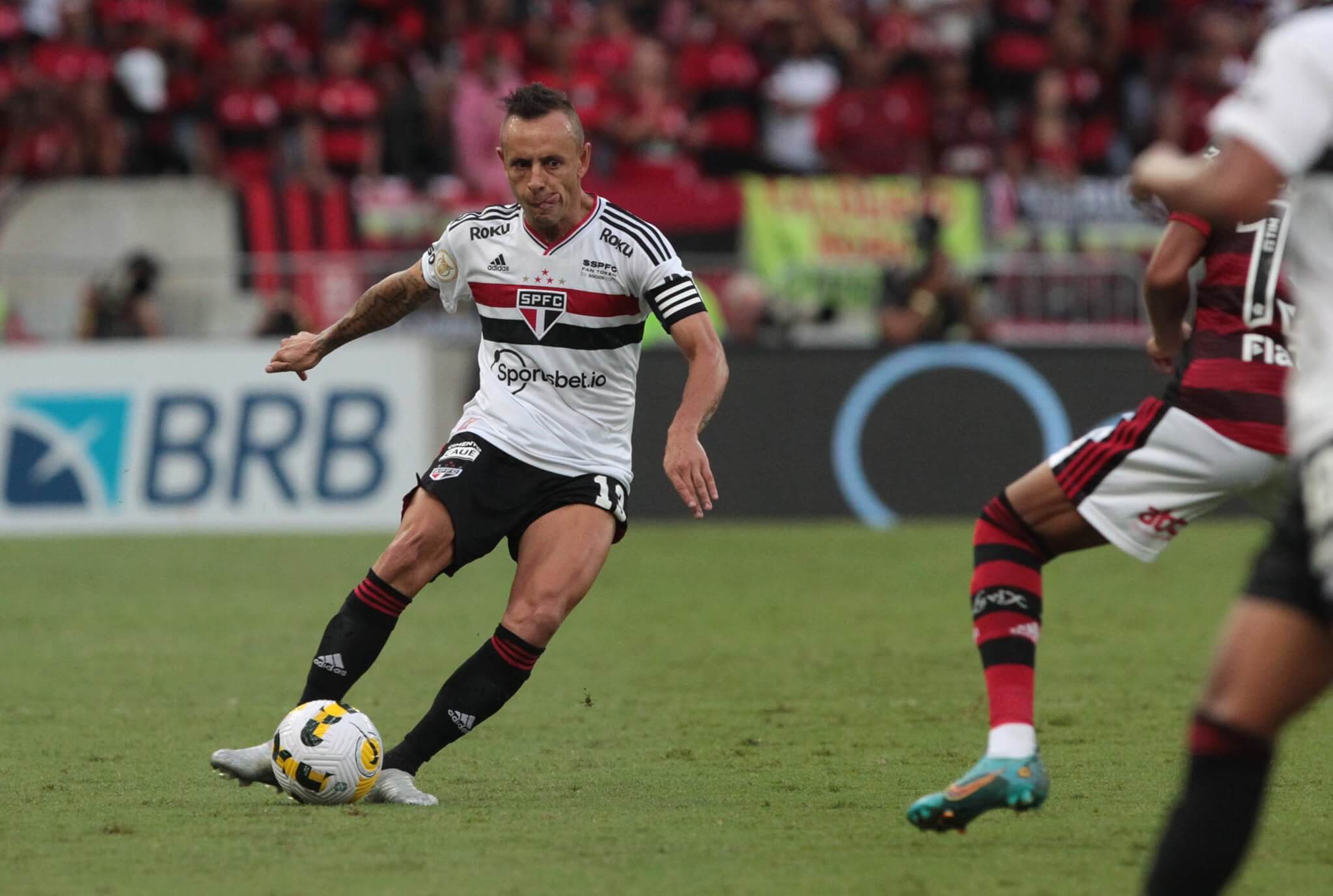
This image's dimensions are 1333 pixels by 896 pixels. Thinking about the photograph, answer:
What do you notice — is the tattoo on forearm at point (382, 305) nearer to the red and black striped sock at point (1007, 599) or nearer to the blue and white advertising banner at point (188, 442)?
the red and black striped sock at point (1007, 599)

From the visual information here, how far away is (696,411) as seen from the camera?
628 centimetres

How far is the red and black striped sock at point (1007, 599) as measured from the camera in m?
5.67

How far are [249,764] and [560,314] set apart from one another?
5.86 feet

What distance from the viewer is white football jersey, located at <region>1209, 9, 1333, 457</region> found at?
3795mm

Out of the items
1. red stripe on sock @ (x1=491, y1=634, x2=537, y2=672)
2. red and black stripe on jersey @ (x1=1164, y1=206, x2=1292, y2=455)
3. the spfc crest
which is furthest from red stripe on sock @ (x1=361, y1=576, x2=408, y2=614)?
red and black stripe on jersey @ (x1=1164, y1=206, x2=1292, y2=455)

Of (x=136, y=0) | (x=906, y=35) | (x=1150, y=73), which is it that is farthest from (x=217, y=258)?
(x=1150, y=73)

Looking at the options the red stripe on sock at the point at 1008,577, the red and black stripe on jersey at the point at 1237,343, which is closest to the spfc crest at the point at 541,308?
the red stripe on sock at the point at 1008,577

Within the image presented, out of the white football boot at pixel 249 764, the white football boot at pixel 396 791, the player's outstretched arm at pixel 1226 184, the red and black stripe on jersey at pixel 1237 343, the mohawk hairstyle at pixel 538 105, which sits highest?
the mohawk hairstyle at pixel 538 105

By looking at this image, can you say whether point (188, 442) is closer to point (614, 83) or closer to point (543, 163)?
point (614, 83)

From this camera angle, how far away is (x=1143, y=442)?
570 centimetres

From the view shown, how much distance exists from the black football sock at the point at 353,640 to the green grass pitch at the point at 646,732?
41cm

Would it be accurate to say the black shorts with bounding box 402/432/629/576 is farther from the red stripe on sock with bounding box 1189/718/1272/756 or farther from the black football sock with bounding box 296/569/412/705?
the red stripe on sock with bounding box 1189/718/1272/756

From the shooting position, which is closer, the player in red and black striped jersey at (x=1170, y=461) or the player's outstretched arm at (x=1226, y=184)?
the player's outstretched arm at (x=1226, y=184)

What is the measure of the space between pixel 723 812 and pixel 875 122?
593 inches
